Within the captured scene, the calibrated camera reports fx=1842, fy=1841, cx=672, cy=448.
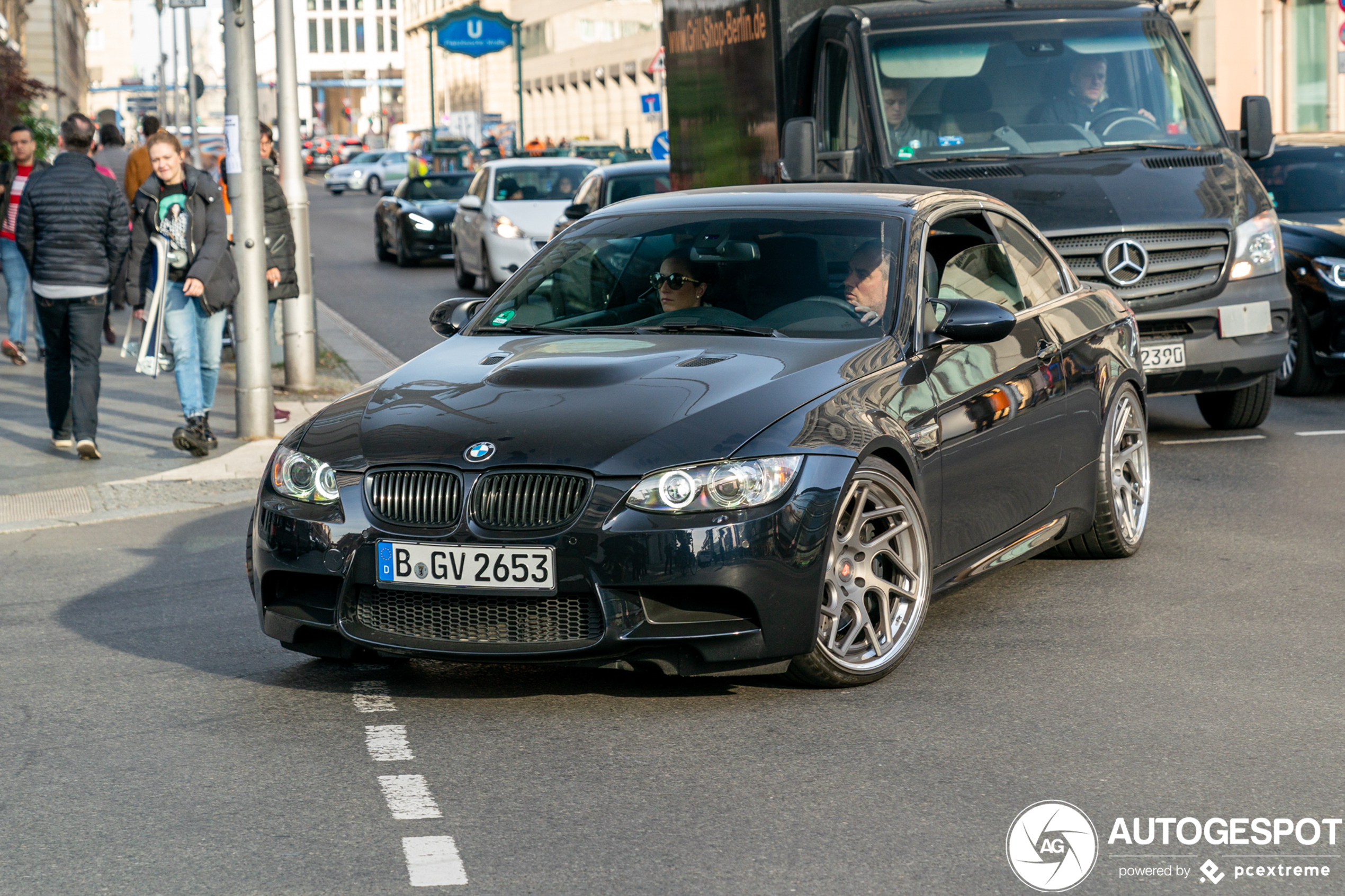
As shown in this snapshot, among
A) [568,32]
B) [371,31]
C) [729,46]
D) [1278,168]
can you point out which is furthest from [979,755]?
[371,31]

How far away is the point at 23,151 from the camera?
13852 millimetres

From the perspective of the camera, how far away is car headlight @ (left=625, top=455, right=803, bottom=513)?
502 cm

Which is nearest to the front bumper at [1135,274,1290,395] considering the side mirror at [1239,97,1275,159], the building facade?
the side mirror at [1239,97,1275,159]

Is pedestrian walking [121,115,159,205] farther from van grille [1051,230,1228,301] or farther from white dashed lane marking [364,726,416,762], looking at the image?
white dashed lane marking [364,726,416,762]

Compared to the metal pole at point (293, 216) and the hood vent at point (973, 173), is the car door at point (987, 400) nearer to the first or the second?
the hood vent at point (973, 173)

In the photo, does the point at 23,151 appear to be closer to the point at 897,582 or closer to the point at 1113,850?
the point at 897,582

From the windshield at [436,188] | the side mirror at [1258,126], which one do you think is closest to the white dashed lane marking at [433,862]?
the side mirror at [1258,126]

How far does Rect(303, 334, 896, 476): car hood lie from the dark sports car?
0.01m

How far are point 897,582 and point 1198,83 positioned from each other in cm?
643

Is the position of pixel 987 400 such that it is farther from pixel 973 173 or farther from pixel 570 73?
pixel 570 73

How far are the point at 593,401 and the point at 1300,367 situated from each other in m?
8.18

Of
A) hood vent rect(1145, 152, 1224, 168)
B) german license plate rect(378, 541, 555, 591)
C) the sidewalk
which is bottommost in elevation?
the sidewalk

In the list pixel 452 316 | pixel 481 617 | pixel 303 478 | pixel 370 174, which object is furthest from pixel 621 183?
pixel 370 174

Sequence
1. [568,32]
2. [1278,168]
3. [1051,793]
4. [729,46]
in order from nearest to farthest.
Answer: [1051,793]
[729,46]
[1278,168]
[568,32]
